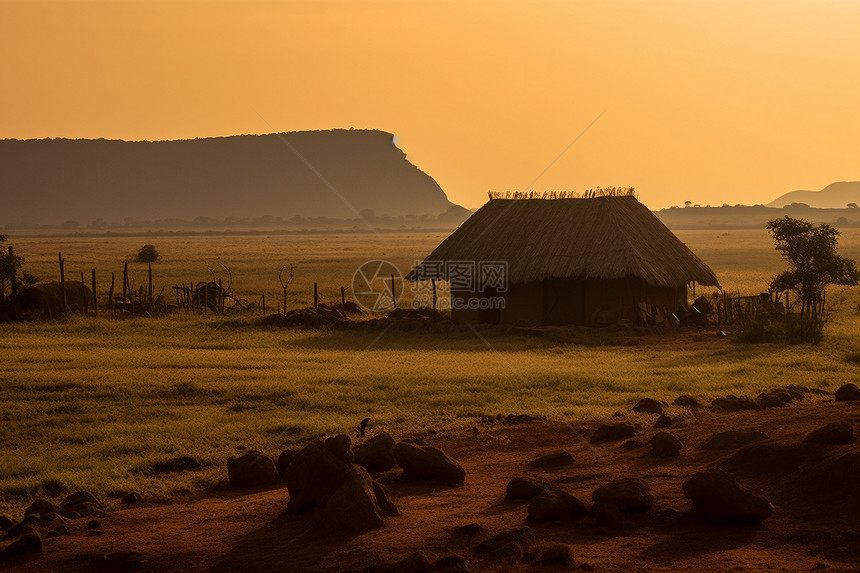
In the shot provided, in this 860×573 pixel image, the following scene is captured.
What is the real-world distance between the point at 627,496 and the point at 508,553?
4.15 ft

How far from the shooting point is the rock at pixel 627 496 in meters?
7.55

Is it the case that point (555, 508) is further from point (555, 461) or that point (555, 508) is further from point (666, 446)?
point (666, 446)

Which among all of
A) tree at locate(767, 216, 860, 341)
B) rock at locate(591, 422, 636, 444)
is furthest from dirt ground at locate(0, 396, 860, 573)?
tree at locate(767, 216, 860, 341)

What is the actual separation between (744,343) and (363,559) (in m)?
16.6

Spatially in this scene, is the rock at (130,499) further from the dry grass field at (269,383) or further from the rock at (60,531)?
the rock at (60,531)

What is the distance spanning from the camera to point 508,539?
7020mm

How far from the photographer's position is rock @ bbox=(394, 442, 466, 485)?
30.2 feet

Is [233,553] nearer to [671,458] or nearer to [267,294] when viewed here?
[671,458]

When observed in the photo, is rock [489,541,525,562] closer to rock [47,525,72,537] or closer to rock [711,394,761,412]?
rock [47,525,72,537]

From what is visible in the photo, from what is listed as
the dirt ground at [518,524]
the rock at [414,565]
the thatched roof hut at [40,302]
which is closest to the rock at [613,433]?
the dirt ground at [518,524]

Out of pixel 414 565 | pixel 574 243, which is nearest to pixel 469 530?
pixel 414 565

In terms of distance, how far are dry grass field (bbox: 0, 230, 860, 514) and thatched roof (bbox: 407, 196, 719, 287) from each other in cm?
203

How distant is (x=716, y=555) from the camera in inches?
266

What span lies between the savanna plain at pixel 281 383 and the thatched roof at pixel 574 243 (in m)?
1.78
